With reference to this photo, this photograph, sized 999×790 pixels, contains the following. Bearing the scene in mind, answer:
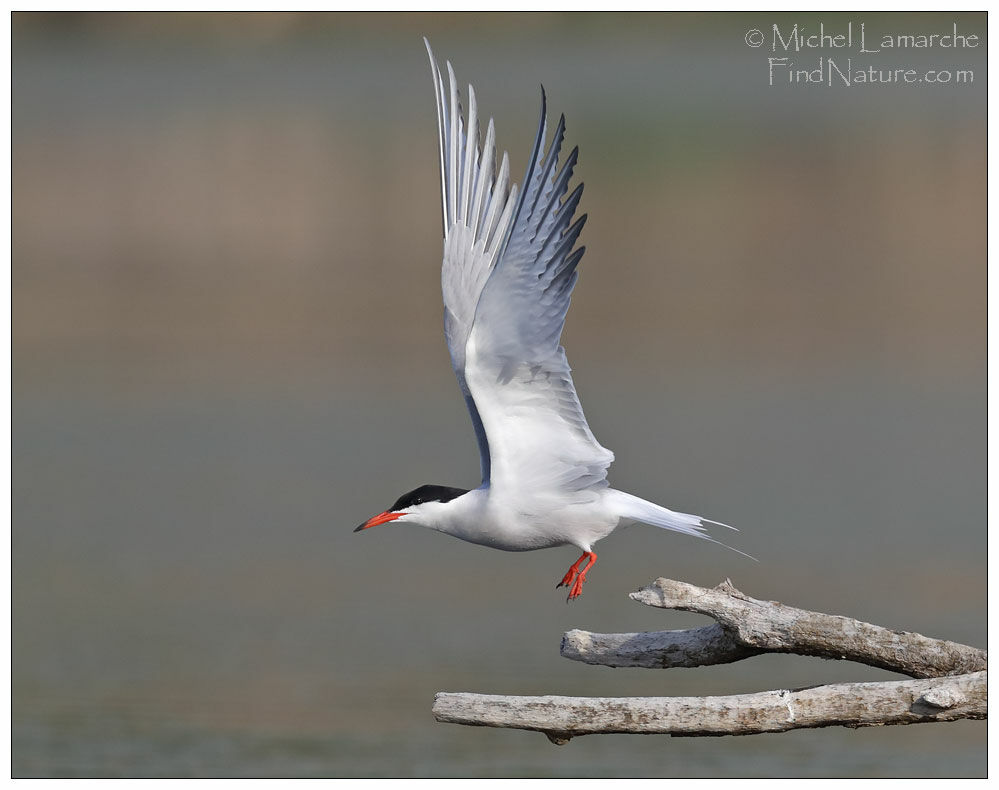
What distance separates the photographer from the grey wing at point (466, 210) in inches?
220

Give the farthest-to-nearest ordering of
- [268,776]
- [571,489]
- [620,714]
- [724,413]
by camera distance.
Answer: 1. [724,413]
2. [268,776]
3. [571,489]
4. [620,714]

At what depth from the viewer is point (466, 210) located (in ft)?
18.7

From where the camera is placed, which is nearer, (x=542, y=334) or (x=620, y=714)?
(x=620, y=714)

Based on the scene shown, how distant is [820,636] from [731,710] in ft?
1.57

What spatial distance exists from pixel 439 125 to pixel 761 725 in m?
2.60

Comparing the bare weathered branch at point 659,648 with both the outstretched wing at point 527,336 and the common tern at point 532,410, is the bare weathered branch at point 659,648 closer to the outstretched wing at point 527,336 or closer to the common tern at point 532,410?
the common tern at point 532,410

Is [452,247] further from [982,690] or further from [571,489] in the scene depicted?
[982,690]

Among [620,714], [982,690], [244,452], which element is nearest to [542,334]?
[620,714]

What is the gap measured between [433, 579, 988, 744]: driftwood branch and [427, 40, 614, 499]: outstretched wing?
0.77m

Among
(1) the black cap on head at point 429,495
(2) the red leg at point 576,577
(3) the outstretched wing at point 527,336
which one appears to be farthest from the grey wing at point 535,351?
(2) the red leg at point 576,577

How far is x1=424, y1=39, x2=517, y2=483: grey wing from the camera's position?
Result: 5.59m

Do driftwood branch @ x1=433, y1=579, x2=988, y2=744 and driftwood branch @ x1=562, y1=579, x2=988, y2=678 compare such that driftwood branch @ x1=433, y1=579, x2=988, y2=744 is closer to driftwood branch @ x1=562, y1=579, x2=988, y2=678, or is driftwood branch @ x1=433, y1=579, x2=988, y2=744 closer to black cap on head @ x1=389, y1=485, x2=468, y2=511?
driftwood branch @ x1=562, y1=579, x2=988, y2=678

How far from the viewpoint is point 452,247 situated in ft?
18.5

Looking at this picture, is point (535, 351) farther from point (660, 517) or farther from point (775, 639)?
point (775, 639)
